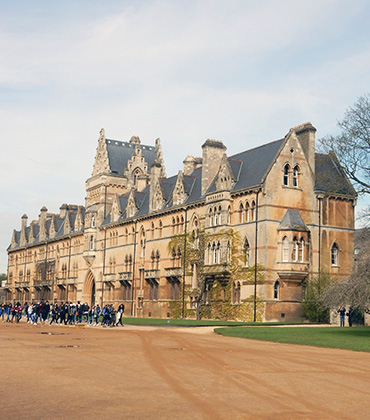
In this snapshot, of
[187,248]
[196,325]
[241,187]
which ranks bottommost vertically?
[196,325]

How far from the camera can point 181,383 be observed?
597 inches

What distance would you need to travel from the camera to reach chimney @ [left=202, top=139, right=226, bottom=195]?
5872cm

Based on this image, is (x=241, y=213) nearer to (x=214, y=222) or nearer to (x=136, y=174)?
(x=214, y=222)

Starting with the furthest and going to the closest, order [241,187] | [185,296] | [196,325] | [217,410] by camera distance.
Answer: [185,296]
[241,187]
[196,325]
[217,410]

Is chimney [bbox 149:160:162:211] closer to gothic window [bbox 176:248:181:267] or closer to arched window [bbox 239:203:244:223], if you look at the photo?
gothic window [bbox 176:248:181:267]

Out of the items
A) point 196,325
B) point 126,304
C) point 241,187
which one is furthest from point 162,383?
point 126,304

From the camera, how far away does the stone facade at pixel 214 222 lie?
49688 mm

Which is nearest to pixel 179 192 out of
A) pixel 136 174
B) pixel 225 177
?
pixel 225 177

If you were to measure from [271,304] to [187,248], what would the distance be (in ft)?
41.5

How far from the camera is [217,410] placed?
12.0 m

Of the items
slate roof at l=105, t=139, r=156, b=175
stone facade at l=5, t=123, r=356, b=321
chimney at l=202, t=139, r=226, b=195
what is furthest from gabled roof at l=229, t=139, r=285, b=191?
slate roof at l=105, t=139, r=156, b=175

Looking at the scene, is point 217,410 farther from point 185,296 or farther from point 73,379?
point 185,296

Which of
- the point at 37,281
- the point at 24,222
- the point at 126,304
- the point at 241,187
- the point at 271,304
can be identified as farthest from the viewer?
the point at 24,222

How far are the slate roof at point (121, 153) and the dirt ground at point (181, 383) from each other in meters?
64.0
